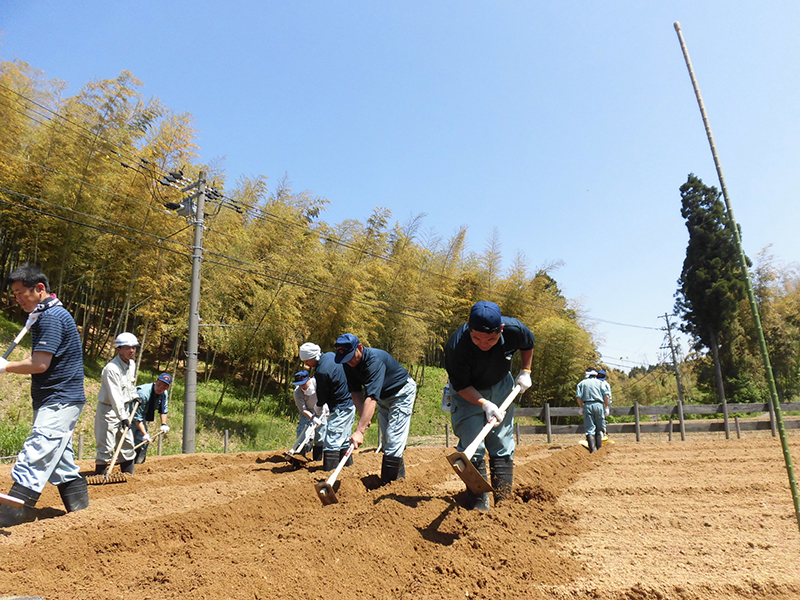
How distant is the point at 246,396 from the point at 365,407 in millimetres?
15455

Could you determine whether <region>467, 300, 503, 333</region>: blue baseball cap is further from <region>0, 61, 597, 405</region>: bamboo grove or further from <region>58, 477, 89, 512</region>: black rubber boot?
<region>0, 61, 597, 405</region>: bamboo grove

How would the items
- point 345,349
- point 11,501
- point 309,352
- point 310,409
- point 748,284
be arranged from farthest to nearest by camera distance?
point 310,409 → point 309,352 → point 345,349 → point 11,501 → point 748,284

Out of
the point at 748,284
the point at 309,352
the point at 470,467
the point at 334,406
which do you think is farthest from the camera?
the point at 309,352

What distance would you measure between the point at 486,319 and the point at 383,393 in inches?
65.5

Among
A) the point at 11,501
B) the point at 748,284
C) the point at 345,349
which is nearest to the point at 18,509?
the point at 11,501

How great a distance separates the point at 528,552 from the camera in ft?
8.48

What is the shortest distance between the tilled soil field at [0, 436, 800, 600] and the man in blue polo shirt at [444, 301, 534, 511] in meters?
0.24

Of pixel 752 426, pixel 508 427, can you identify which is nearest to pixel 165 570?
pixel 508 427

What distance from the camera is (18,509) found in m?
3.22

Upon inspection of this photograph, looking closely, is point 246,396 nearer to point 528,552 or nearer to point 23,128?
point 23,128

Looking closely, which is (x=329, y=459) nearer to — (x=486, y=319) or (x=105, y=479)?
(x=105, y=479)

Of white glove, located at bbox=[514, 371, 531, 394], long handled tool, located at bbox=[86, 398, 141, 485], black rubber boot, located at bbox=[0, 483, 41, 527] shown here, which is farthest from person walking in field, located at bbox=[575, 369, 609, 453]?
black rubber boot, located at bbox=[0, 483, 41, 527]

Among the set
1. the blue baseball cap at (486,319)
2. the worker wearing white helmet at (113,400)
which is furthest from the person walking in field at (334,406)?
the blue baseball cap at (486,319)

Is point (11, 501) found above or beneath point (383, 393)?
beneath
